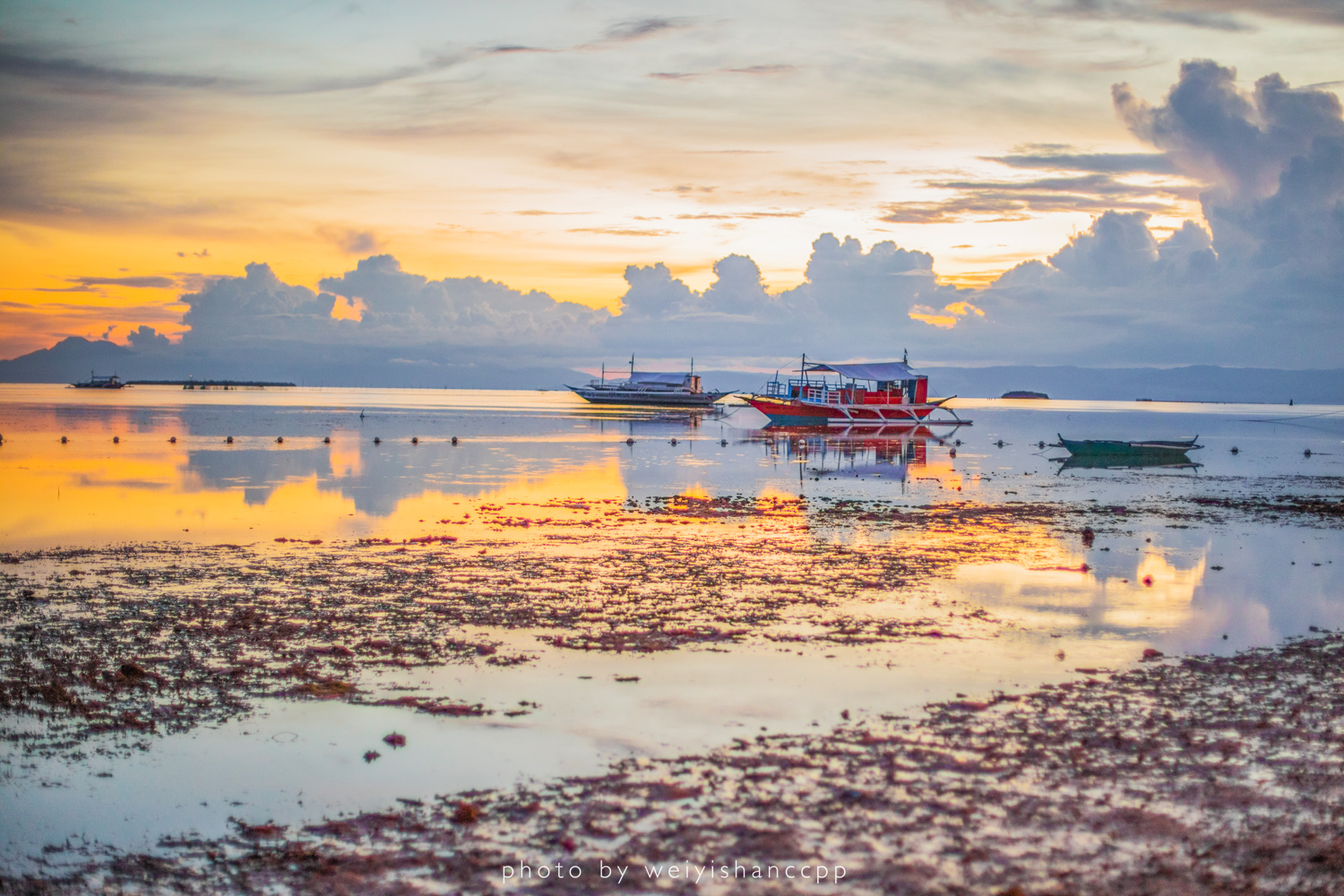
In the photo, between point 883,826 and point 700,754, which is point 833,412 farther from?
point 883,826

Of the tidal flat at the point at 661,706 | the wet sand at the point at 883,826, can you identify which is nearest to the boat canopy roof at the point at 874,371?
the tidal flat at the point at 661,706

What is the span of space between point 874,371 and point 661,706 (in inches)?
3007

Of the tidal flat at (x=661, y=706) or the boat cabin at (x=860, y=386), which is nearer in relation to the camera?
the tidal flat at (x=661, y=706)

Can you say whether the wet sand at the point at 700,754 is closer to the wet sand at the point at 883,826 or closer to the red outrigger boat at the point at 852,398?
the wet sand at the point at 883,826

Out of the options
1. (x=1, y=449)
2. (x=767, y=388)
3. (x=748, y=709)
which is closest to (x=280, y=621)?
(x=748, y=709)

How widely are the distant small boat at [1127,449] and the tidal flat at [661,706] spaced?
28.9 meters

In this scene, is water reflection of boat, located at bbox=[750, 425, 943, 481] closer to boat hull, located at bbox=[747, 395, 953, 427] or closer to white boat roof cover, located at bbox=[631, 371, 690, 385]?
boat hull, located at bbox=[747, 395, 953, 427]

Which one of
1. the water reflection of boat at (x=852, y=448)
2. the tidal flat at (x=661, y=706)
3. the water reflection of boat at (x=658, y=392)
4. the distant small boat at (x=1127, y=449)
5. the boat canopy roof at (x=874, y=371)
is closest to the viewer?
the tidal flat at (x=661, y=706)

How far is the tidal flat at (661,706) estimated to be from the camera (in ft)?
22.3

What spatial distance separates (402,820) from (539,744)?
1.68m

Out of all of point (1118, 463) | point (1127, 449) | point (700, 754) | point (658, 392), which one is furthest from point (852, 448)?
point (658, 392)

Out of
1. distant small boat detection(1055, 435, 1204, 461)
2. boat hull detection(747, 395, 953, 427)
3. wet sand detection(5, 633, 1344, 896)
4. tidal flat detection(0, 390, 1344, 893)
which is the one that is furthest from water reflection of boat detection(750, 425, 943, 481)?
wet sand detection(5, 633, 1344, 896)

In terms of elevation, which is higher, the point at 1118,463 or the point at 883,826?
the point at 1118,463

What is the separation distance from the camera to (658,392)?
151750 mm
